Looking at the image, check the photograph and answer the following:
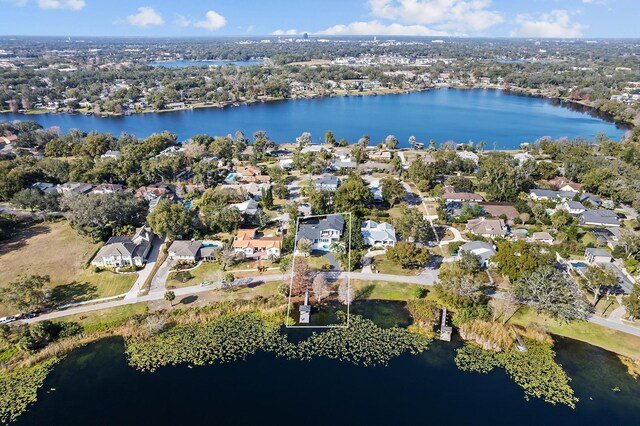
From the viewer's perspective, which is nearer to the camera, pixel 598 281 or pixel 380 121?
pixel 598 281

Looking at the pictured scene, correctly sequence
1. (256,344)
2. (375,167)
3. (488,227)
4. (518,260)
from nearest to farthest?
(256,344) < (518,260) < (488,227) < (375,167)

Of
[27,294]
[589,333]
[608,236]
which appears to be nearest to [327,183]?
[608,236]

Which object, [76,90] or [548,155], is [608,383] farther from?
[76,90]

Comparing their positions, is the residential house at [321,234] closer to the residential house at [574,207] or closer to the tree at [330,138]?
the residential house at [574,207]

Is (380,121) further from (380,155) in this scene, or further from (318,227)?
(318,227)

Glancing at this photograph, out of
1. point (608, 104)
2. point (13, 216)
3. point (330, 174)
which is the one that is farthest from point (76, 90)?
point (608, 104)

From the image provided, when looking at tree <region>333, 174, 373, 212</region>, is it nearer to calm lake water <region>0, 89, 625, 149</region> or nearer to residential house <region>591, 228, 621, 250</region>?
residential house <region>591, 228, 621, 250</region>

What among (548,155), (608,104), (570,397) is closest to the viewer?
(570,397)
